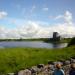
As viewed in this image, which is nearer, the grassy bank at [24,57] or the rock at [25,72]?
the rock at [25,72]

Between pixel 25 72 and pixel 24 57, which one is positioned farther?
pixel 24 57

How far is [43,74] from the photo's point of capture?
21328 millimetres

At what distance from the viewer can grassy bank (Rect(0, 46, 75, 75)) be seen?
824 inches

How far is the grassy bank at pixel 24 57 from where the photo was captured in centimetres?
2094

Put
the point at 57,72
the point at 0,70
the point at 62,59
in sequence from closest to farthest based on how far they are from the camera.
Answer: the point at 57,72
the point at 0,70
the point at 62,59

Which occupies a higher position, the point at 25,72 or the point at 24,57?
the point at 24,57

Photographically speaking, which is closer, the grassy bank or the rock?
the rock

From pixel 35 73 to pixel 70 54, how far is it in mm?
4788

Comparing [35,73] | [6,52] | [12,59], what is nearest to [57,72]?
[35,73]

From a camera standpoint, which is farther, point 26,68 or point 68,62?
point 68,62

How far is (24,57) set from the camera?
74.7 feet

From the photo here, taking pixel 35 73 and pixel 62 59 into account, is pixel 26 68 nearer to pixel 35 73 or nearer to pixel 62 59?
pixel 35 73

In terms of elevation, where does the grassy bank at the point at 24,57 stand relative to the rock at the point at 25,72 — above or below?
above

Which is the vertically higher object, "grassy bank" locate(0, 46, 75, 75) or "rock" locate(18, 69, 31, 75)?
"grassy bank" locate(0, 46, 75, 75)
